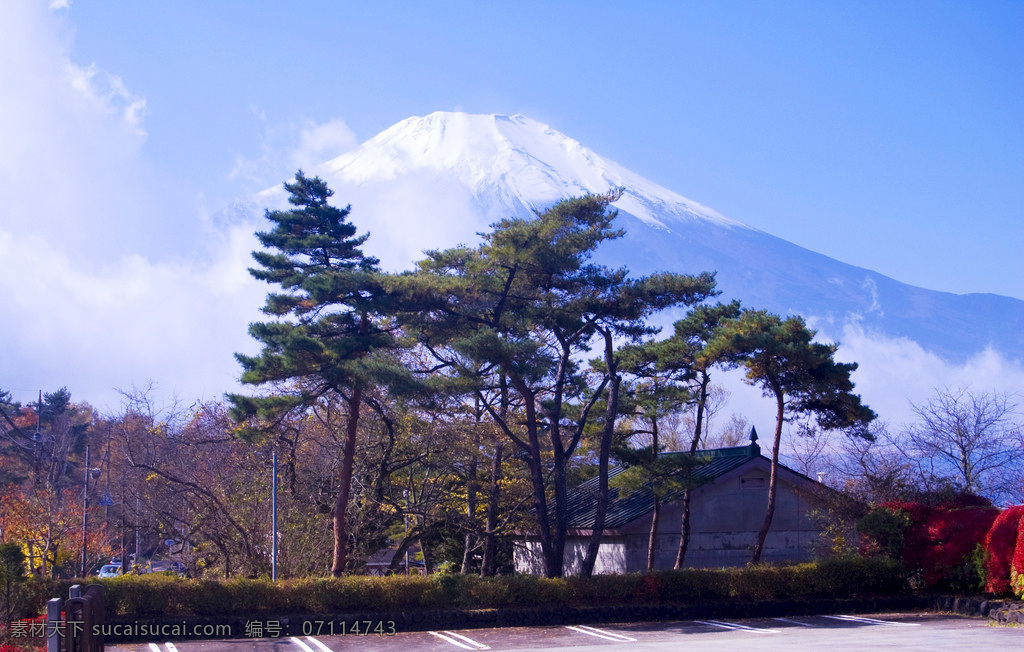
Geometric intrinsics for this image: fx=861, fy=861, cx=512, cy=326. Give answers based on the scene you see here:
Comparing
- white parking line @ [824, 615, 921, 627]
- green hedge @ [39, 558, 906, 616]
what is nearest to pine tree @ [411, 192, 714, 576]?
green hedge @ [39, 558, 906, 616]

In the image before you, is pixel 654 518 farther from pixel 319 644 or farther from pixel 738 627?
pixel 319 644

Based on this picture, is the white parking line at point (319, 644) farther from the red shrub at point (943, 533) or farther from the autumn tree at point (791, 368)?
the red shrub at point (943, 533)

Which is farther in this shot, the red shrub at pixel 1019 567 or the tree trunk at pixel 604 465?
the tree trunk at pixel 604 465

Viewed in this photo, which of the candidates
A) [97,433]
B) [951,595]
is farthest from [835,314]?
[951,595]

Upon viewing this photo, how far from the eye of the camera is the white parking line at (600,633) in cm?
1598

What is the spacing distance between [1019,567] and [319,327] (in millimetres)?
16040

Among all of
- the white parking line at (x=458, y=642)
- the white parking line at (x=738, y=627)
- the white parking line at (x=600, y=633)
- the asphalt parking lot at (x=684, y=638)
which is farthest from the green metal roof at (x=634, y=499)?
the white parking line at (x=458, y=642)

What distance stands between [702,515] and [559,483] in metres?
5.69

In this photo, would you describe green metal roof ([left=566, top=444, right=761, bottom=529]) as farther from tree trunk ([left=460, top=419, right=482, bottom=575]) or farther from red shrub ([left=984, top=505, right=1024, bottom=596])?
red shrub ([left=984, top=505, right=1024, bottom=596])

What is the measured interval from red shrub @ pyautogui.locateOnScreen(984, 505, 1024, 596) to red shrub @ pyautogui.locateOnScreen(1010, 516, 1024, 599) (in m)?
0.44

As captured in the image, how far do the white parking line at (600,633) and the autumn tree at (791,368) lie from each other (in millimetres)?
6184

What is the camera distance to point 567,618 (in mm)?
18344

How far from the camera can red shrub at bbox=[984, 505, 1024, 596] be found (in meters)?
17.8

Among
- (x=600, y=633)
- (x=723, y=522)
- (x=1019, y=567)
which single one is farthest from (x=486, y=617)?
(x=1019, y=567)
